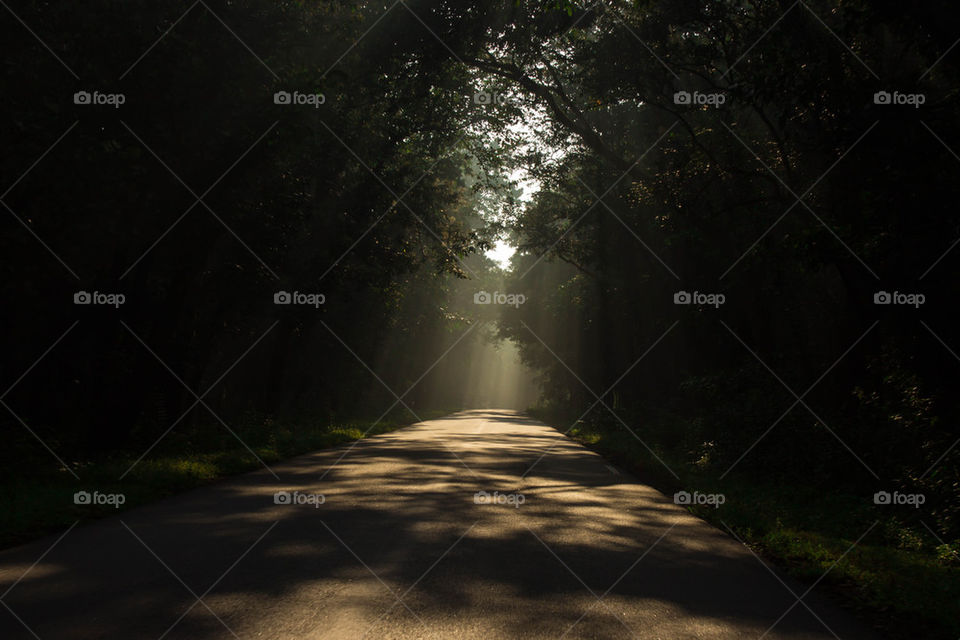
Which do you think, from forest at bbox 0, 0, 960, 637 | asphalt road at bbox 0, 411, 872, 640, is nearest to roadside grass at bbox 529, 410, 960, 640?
forest at bbox 0, 0, 960, 637

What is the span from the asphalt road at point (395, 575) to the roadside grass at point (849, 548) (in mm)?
338

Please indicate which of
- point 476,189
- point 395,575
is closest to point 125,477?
point 395,575

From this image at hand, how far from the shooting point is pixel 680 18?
14797mm

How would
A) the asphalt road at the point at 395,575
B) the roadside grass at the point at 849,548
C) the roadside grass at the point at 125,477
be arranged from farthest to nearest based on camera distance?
the roadside grass at the point at 125,477 < the roadside grass at the point at 849,548 < the asphalt road at the point at 395,575

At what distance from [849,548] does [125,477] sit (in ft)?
31.0

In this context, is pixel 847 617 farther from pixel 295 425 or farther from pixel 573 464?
Answer: pixel 295 425

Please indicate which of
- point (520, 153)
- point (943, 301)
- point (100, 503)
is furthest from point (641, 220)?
point (100, 503)

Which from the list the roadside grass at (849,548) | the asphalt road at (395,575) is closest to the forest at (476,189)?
the roadside grass at (849,548)

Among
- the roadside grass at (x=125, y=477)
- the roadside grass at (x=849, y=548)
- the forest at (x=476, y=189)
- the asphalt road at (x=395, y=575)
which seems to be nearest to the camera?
the asphalt road at (x=395, y=575)

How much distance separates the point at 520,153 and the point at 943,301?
19.7m

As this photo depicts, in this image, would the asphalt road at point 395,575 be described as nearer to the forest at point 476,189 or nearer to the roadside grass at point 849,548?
the roadside grass at point 849,548

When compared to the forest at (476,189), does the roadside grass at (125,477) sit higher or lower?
lower

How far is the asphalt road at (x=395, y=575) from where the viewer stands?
4453 mm

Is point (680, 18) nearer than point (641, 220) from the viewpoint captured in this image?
Yes
